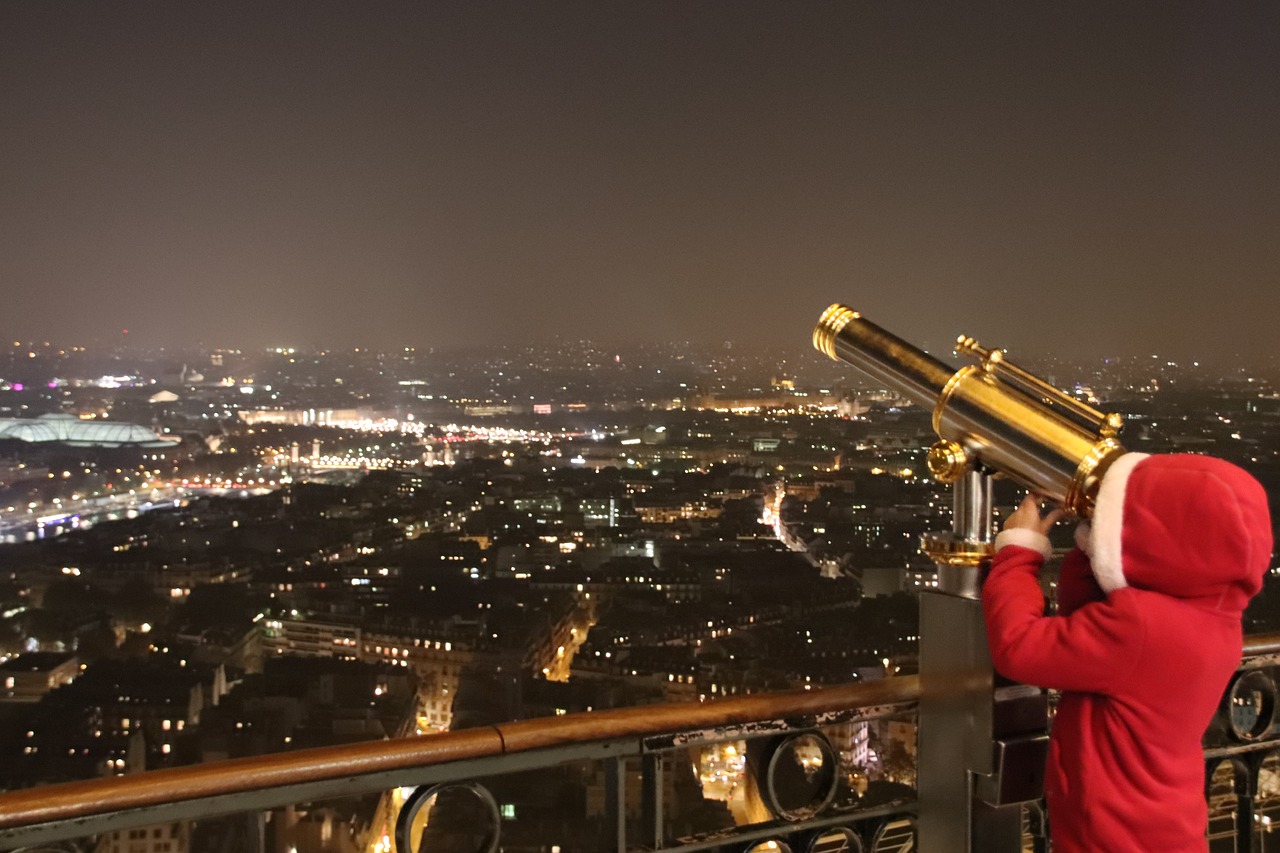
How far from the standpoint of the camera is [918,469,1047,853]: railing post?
4.33 feet

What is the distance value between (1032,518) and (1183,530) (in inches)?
8.4

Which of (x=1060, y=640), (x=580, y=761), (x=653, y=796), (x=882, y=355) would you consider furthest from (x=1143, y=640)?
(x=580, y=761)

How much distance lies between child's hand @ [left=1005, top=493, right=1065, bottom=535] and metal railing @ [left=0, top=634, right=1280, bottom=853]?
0.37 m

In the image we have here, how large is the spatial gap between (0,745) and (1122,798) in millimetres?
13174

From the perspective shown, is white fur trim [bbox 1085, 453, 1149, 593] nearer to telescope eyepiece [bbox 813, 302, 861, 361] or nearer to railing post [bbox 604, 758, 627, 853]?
telescope eyepiece [bbox 813, 302, 861, 361]

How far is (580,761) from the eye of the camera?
4.78ft

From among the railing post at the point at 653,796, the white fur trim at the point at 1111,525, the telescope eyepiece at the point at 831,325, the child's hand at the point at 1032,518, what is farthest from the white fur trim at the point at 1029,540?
the railing post at the point at 653,796

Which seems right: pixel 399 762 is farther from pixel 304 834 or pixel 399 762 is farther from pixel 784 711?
pixel 304 834

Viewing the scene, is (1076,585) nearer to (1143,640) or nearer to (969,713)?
(1143,640)

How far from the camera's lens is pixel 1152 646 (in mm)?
1074

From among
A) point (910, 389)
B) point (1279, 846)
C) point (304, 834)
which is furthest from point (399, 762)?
point (304, 834)

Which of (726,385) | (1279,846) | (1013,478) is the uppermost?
(726,385)

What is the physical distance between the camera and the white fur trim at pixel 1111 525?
1067 mm

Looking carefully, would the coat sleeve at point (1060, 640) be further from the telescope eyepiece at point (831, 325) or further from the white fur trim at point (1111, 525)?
the telescope eyepiece at point (831, 325)
